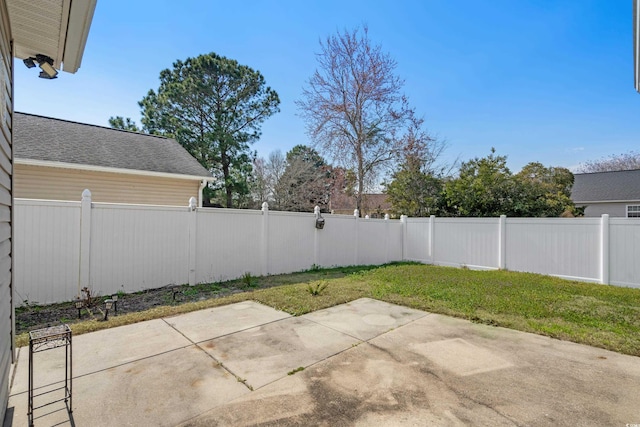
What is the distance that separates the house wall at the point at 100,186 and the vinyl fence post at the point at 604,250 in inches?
438

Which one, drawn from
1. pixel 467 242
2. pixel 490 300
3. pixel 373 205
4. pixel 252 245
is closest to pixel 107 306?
pixel 252 245

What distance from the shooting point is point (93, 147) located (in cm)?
856

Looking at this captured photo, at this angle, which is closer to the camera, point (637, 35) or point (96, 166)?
point (637, 35)

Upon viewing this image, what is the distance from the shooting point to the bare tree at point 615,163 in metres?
27.1

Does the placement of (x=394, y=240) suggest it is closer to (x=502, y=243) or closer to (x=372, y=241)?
(x=372, y=241)

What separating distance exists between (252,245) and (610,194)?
21.3m

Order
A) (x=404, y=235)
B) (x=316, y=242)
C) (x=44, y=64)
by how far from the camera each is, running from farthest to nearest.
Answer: (x=404, y=235), (x=316, y=242), (x=44, y=64)

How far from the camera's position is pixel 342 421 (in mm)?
2104

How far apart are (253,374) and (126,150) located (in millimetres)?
9176

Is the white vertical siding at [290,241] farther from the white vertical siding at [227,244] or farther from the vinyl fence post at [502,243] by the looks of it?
the vinyl fence post at [502,243]

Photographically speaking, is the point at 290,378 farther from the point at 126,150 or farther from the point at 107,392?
the point at 126,150

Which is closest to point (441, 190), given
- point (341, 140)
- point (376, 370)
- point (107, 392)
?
point (341, 140)

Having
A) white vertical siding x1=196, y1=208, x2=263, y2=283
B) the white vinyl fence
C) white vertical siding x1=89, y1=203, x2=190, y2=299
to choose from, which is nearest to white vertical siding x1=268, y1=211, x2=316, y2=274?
the white vinyl fence

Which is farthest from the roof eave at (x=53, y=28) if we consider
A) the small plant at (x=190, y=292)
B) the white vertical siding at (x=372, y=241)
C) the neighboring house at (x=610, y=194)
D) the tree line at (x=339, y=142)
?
the neighboring house at (x=610, y=194)
